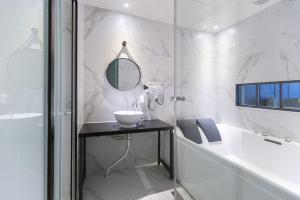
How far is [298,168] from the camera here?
5.61ft

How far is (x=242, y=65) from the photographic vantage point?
2.40 metres

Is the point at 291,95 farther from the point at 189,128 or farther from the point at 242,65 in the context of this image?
the point at 189,128

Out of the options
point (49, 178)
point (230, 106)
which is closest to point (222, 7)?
point (230, 106)

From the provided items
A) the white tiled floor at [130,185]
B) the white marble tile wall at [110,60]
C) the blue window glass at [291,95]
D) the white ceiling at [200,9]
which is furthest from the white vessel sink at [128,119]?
the blue window glass at [291,95]

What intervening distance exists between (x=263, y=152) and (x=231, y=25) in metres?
1.72

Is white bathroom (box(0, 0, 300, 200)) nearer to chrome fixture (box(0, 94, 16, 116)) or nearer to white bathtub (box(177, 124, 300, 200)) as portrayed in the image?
white bathtub (box(177, 124, 300, 200))

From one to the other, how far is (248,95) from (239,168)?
55.9 inches

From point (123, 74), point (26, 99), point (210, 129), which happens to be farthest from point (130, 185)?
point (26, 99)

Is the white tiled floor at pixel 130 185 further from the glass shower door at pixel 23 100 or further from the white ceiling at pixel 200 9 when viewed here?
the white ceiling at pixel 200 9

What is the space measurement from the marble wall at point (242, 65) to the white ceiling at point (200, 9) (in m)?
0.09

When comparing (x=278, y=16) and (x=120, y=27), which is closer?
(x=278, y=16)

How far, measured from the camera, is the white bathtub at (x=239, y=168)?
45.2 inches

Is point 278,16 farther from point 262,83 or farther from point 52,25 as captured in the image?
Answer: point 52,25

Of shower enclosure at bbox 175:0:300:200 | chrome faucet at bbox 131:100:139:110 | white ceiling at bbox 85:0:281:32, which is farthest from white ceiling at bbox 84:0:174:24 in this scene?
chrome faucet at bbox 131:100:139:110
